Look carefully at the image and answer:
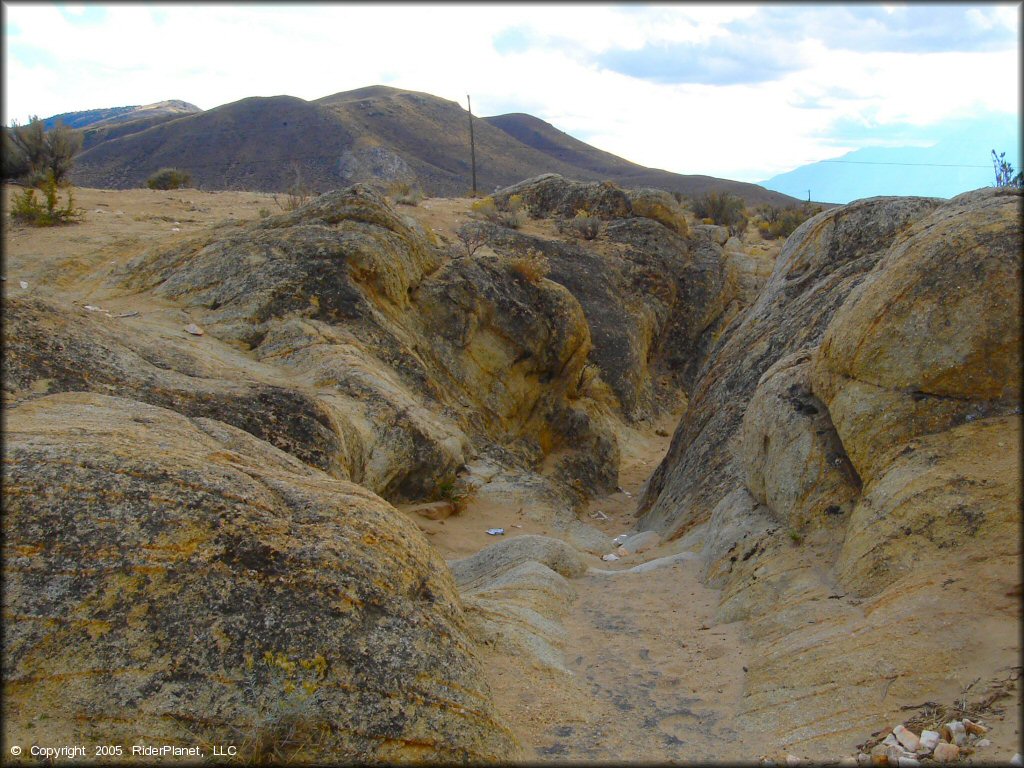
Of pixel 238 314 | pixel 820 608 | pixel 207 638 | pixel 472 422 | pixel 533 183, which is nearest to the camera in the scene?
pixel 207 638

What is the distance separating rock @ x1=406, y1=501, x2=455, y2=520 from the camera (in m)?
8.49

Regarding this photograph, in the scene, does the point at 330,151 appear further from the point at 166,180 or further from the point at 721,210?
the point at 721,210

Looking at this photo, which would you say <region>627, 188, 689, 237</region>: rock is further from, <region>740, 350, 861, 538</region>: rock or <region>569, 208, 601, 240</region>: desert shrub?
<region>740, 350, 861, 538</region>: rock

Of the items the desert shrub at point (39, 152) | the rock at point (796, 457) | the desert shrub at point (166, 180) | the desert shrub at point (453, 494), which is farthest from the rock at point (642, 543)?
the desert shrub at point (166, 180)

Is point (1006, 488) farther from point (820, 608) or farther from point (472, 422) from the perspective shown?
point (472, 422)

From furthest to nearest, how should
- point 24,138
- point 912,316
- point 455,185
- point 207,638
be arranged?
point 455,185, point 24,138, point 912,316, point 207,638

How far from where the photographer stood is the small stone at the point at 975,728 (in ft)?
9.11

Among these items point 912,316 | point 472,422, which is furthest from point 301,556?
point 472,422

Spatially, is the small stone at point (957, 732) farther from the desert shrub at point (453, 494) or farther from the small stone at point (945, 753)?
the desert shrub at point (453, 494)

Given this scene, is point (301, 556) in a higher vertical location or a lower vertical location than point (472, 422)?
higher

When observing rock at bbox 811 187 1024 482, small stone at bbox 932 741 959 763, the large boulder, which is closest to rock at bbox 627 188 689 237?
rock at bbox 811 187 1024 482

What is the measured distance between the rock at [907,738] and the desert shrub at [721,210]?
920 inches

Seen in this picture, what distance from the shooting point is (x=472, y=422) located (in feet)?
35.6

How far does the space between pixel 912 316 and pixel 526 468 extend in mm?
7108
